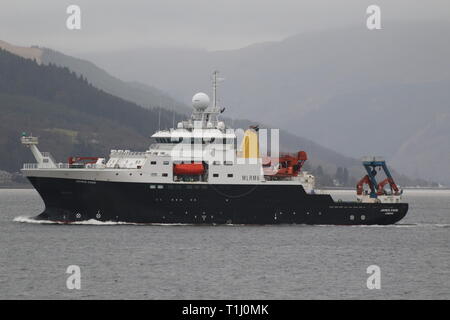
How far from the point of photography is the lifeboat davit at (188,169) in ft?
237

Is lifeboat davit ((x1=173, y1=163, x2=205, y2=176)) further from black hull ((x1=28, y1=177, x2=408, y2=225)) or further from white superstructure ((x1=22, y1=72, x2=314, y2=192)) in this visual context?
black hull ((x1=28, y1=177, x2=408, y2=225))

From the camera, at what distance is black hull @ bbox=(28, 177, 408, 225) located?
236ft

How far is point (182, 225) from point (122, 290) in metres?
25.3

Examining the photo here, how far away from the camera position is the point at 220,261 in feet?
187

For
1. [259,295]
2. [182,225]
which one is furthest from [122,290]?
[182,225]

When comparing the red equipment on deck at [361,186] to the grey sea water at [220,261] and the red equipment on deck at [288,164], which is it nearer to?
the grey sea water at [220,261]

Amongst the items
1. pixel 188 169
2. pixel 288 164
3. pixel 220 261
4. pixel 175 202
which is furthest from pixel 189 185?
pixel 220 261

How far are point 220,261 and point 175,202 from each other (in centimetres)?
1584

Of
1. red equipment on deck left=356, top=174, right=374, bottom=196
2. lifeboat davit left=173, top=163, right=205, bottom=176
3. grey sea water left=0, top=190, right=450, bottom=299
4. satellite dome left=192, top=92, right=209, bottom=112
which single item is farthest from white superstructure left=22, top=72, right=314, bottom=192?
red equipment on deck left=356, top=174, right=374, bottom=196

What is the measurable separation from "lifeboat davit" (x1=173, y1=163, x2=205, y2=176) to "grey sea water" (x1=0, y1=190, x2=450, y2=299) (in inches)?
164

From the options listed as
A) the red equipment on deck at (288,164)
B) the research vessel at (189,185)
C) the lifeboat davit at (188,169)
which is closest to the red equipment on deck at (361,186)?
the research vessel at (189,185)

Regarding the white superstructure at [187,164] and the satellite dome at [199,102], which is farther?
the satellite dome at [199,102]

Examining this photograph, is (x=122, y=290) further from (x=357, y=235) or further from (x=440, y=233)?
(x=440, y=233)

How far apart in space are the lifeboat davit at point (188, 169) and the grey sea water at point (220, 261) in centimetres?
417
